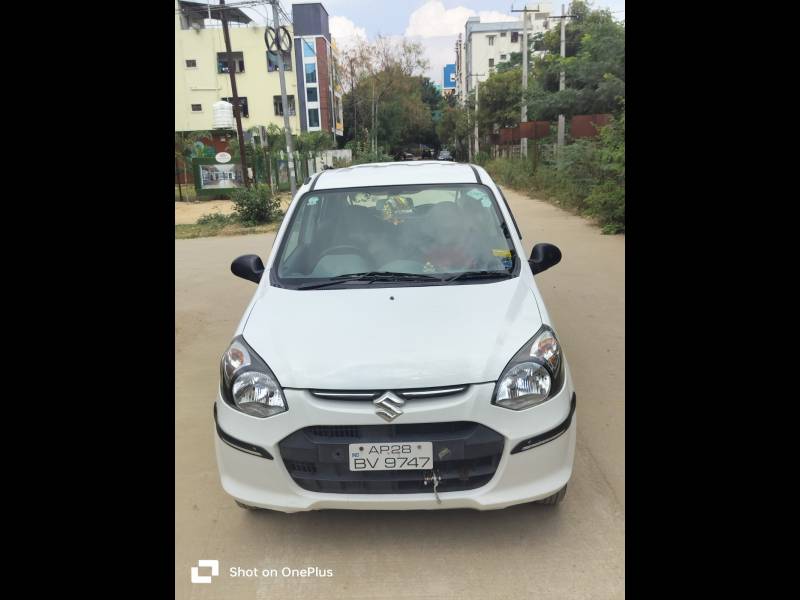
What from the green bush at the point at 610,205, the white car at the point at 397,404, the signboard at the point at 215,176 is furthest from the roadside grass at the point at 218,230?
the white car at the point at 397,404

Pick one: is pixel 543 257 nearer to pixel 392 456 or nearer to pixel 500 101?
pixel 392 456

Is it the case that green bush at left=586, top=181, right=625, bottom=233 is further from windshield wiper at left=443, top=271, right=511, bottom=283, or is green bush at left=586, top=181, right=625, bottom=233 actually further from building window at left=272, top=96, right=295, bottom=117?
building window at left=272, top=96, right=295, bottom=117

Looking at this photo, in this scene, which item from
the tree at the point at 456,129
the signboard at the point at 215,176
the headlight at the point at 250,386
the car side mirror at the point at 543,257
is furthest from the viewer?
the tree at the point at 456,129

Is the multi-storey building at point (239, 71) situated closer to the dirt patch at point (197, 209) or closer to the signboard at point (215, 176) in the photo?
the signboard at point (215, 176)

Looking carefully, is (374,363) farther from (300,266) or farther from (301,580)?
(300,266)

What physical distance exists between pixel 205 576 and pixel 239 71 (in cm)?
4258

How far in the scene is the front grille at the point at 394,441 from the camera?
2.37 metres

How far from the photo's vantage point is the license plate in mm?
2359

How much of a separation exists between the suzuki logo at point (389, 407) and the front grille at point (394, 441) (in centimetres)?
6

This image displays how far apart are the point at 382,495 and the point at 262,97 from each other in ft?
140

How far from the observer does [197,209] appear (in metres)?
20.2

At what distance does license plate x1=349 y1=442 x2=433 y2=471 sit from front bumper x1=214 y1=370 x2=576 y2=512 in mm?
103

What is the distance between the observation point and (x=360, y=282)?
3.24 metres

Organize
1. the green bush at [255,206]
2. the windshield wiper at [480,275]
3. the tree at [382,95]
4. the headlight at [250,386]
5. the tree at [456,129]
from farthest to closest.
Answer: the tree at [456,129]
the tree at [382,95]
the green bush at [255,206]
the windshield wiper at [480,275]
the headlight at [250,386]
